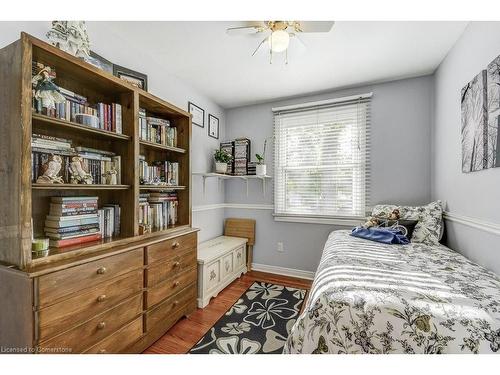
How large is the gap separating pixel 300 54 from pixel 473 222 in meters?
1.89

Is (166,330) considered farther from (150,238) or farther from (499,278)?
(499,278)

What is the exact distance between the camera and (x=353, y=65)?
87.7 inches

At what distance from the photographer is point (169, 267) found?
1.79 metres

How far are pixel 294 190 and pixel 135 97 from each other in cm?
210

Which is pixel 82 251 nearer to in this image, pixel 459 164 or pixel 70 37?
pixel 70 37

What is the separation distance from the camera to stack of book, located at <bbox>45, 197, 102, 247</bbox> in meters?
1.30

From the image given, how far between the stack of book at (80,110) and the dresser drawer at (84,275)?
2.76 ft

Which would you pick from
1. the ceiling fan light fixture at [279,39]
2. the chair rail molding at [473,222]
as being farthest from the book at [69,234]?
the chair rail molding at [473,222]

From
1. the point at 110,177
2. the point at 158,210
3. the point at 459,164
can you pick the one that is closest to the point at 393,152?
the point at 459,164

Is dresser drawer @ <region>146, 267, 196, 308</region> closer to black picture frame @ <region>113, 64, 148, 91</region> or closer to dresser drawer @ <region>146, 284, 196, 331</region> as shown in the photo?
dresser drawer @ <region>146, 284, 196, 331</region>

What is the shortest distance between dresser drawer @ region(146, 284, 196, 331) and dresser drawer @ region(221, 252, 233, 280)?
523 mm

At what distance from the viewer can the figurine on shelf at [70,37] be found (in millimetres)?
1270
